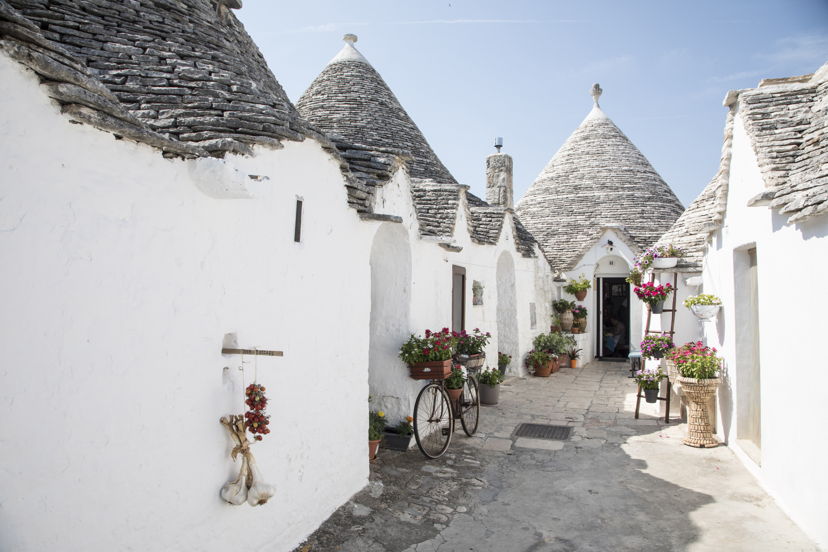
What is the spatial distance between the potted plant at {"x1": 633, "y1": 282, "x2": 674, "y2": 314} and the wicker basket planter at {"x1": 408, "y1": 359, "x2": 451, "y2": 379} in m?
4.33

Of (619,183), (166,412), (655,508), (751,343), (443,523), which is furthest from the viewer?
(619,183)

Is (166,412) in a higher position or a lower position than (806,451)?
higher

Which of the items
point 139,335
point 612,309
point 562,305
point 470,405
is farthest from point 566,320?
point 139,335

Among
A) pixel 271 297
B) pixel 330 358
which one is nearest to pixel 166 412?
pixel 271 297

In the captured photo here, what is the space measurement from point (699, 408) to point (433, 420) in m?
3.28

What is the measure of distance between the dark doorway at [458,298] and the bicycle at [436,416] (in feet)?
6.15

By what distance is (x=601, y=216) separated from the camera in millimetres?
17453

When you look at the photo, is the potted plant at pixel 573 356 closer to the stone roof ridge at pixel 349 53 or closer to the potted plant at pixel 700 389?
the potted plant at pixel 700 389

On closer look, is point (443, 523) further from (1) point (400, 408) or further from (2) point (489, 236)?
(2) point (489, 236)

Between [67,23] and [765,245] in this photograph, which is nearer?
[67,23]

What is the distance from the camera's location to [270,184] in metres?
4.04

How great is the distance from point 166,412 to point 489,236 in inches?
361

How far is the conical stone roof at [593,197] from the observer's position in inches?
659

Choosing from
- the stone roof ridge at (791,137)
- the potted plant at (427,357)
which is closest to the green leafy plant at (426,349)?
the potted plant at (427,357)
